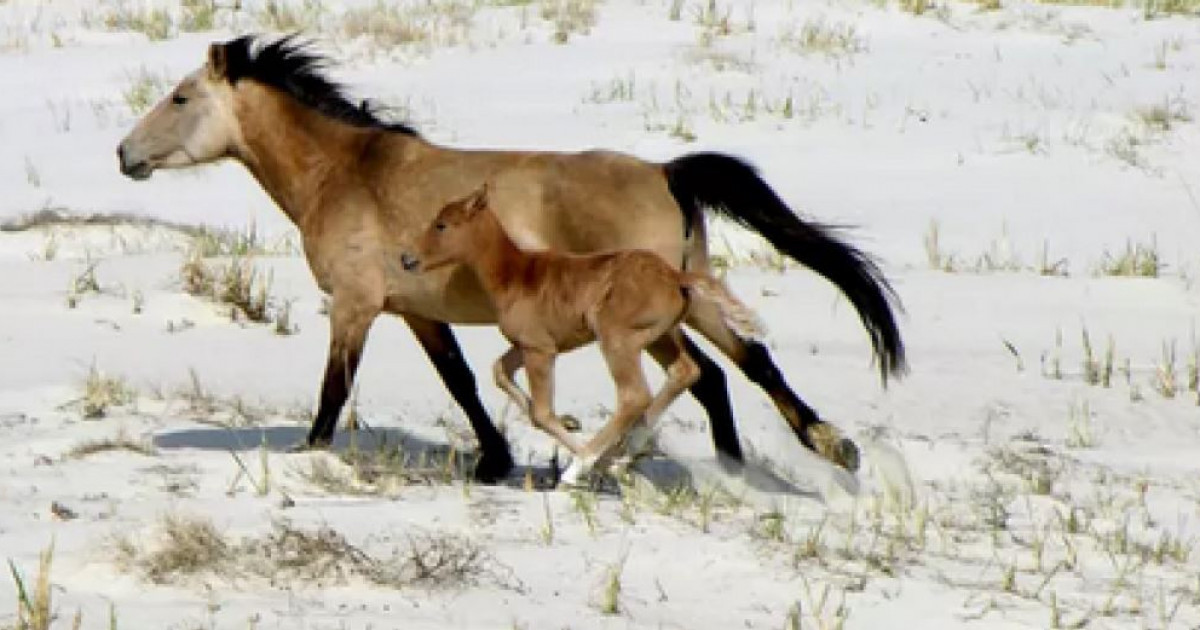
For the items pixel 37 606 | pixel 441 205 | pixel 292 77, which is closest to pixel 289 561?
pixel 37 606

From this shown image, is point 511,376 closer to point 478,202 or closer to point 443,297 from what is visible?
point 443,297

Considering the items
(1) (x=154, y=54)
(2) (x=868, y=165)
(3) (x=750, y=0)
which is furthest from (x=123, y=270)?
(3) (x=750, y=0)

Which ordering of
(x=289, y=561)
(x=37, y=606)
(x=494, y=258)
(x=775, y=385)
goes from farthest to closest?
(x=775, y=385), (x=494, y=258), (x=289, y=561), (x=37, y=606)

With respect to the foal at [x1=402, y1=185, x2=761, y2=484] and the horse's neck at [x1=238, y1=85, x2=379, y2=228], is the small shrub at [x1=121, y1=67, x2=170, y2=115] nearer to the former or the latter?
the horse's neck at [x1=238, y1=85, x2=379, y2=228]

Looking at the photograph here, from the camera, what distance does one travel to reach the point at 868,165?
15.0m

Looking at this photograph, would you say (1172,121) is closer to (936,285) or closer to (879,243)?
(879,243)

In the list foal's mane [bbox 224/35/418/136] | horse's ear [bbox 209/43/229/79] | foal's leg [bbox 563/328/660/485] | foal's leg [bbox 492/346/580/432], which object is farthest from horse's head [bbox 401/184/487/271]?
horse's ear [bbox 209/43/229/79]

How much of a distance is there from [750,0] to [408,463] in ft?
37.3

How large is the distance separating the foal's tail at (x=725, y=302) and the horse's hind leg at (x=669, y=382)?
0.18 meters

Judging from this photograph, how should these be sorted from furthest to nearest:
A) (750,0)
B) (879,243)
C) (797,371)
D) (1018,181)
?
(750,0) < (1018,181) < (879,243) < (797,371)

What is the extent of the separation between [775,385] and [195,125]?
2.46 metres

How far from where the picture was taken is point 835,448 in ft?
27.3

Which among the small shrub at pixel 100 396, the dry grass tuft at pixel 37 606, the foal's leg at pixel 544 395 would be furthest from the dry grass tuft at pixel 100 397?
the dry grass tuft at pixel 37 606

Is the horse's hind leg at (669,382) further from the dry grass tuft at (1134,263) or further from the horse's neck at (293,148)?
the dry grass tuft at (1134,263)
